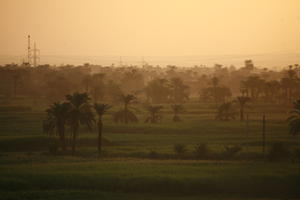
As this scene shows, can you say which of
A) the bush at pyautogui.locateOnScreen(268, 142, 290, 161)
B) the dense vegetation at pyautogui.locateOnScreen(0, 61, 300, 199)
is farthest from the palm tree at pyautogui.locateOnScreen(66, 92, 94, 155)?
the bush at pyautogui.locateOnScreen(268, 142, 290, 161)

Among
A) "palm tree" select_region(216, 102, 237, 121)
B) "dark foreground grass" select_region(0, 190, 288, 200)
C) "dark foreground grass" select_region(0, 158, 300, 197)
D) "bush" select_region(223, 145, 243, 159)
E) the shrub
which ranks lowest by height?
"dark foreground grass" select_region(0, 190, 288, 200)

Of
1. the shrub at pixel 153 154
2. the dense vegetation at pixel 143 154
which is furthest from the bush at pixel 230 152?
the shrub at pixel 153 154

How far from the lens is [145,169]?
48.2 meters

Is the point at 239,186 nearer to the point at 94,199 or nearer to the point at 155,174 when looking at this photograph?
the point at 155,174

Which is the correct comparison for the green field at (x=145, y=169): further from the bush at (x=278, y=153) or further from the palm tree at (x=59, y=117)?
the palm tree at (x=59, y=117)

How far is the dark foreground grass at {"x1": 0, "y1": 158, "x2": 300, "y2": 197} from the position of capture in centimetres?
4381

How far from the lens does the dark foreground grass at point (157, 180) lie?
4381 centimetres

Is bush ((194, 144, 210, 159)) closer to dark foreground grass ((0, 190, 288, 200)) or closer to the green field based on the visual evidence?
the green field

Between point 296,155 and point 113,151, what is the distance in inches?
862

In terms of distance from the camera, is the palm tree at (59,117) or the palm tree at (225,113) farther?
the palm tree at (225,113)

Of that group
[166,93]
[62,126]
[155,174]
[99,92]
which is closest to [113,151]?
[62,126]

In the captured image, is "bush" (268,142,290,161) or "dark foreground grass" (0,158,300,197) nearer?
"dark foreground grass" (0,158,300,197)

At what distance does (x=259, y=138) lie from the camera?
70000 mm

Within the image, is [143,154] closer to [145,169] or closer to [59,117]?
[145,169]
